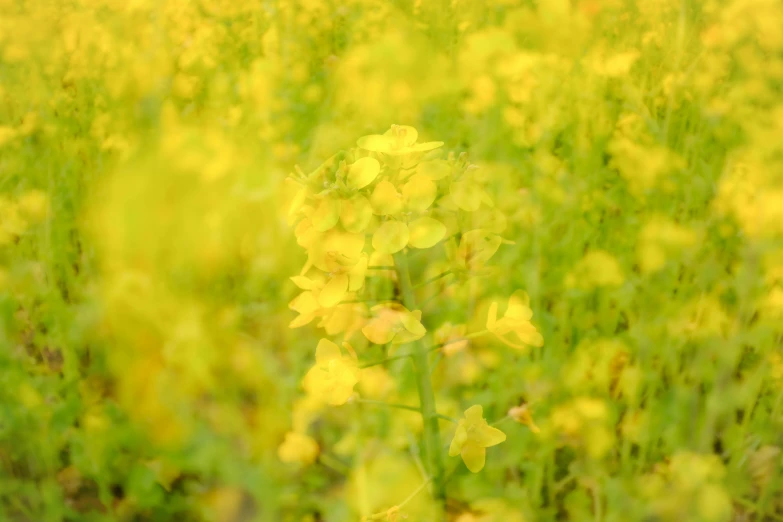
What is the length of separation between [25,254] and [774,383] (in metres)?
2.27

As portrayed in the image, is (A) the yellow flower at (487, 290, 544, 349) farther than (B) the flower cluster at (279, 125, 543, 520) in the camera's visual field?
Yes

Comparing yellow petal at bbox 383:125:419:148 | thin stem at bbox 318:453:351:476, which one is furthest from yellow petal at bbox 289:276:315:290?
thin stem at bbox 318:453:351:476

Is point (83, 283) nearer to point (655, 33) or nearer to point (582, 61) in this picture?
point (582, 61)

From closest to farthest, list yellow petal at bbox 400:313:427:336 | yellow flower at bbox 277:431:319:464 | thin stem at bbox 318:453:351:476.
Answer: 1. yellow petal at bbox 400:313:427:336
2. yellow flower at bbox 277:431:319:464
3. thin stem at bbox 318:453:351:476

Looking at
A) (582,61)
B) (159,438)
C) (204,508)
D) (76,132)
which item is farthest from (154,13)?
(204,508)

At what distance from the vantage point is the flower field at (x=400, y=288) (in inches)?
33.7

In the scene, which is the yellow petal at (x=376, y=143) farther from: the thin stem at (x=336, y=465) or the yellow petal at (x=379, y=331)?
the thin stem at (x=336, y=465)

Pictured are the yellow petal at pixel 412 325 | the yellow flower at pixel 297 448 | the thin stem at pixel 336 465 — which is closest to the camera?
the yellow petal at pixel 412 325

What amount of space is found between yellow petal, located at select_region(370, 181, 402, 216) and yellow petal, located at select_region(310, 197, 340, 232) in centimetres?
4

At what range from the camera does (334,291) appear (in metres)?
0.72

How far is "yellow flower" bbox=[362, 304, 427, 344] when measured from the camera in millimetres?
682

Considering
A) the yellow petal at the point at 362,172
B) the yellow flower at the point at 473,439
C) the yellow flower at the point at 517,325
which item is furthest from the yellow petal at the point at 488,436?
the yellow petal at the point at 362,172

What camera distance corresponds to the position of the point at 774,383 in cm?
153

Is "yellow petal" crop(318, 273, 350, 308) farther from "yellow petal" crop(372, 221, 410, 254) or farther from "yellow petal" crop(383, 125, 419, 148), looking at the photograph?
"yellow petal" crop(383, 125, 419, 148)
